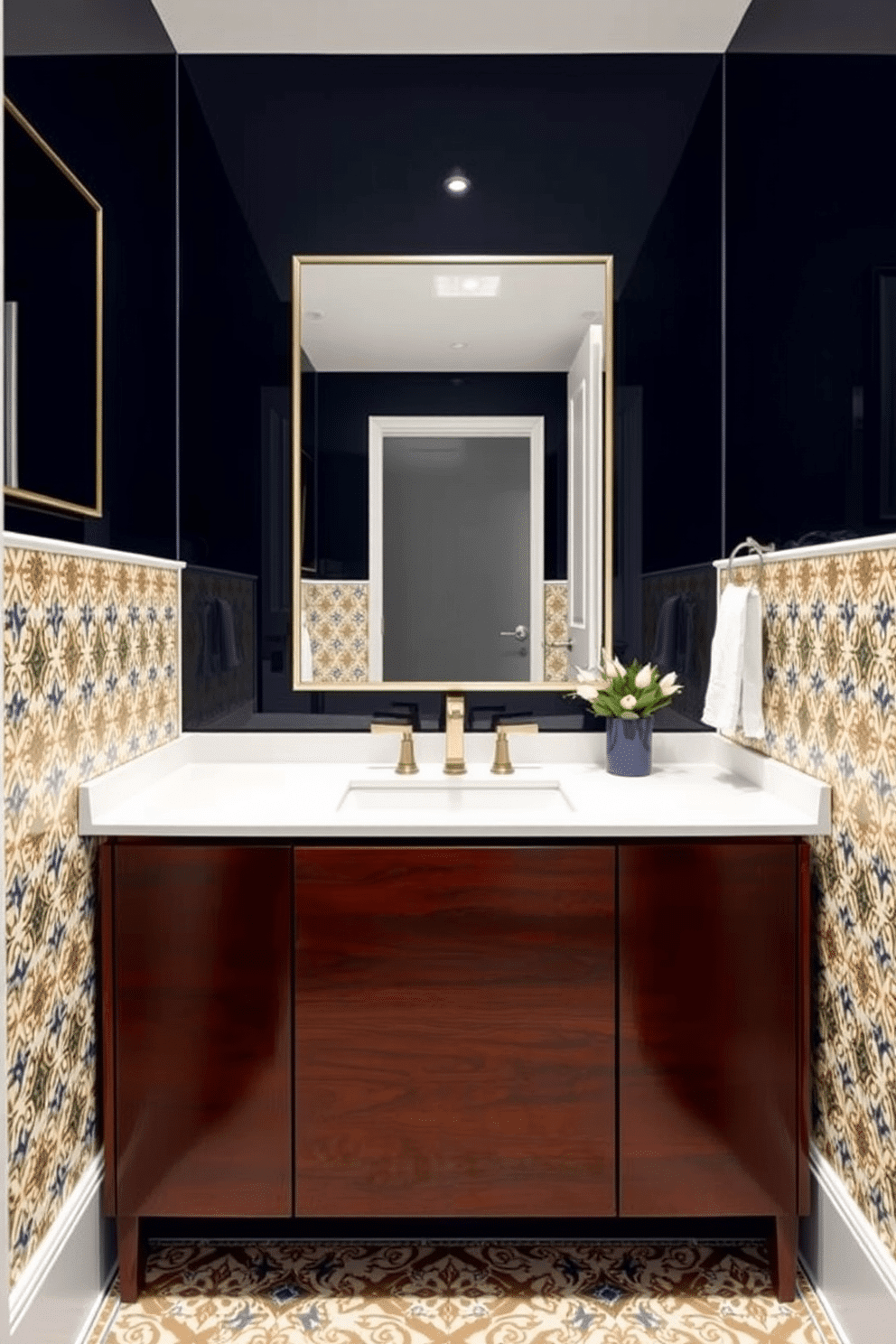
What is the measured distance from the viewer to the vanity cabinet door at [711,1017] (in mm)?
1652

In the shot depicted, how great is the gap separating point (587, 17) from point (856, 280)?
916 mm

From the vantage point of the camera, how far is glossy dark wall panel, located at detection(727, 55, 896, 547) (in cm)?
173

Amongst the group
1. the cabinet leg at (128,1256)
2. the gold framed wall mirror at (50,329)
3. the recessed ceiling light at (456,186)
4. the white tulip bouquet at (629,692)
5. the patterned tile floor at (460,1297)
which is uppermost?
the recessed ceiling light at (456,186)

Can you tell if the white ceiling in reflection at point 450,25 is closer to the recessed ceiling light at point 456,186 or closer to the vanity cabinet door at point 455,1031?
the recessed ceiling light at point 456,186

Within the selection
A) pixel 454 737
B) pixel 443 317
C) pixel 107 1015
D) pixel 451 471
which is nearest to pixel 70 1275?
pixel 107 1015

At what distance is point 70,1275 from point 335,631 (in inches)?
52.2

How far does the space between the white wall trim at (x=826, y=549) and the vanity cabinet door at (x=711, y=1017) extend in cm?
51

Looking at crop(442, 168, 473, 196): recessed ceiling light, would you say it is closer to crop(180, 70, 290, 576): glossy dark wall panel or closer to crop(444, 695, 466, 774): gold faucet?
crop(180, 70, 290, 576): glossy dark wall panel

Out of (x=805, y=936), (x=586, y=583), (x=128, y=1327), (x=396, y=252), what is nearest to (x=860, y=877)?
(x=805, y=936)

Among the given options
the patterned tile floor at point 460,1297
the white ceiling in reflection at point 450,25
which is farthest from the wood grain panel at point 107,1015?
the white ceiling in reflection at point 450,25

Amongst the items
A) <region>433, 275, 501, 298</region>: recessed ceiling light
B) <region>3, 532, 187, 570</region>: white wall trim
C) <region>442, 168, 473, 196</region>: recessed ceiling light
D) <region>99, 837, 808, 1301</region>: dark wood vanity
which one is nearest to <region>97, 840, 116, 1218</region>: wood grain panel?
<region>99, 837, 808, 1301</region>: dark wood vanity

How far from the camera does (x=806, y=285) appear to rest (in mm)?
1923

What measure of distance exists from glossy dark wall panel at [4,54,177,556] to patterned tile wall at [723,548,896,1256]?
1327 millimetres

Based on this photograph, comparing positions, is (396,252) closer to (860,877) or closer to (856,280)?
(856,280)
